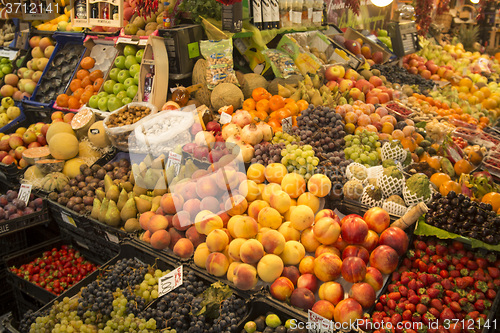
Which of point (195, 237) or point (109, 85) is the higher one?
point (109, 85)

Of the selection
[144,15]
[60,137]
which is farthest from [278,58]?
[60,137]

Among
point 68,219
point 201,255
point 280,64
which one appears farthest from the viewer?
point 280,64

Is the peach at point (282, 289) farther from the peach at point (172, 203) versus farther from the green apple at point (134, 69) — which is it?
the green apple at point (134, 69)

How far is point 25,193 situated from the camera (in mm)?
3252

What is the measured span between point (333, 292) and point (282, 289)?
0.89 feet

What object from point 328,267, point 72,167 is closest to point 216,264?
point 328,267

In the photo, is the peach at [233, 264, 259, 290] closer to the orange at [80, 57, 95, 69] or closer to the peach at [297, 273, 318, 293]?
the peach at [297, 273, 318, 293]

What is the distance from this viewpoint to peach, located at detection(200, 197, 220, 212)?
235cm

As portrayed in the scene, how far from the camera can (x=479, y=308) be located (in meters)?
1.82

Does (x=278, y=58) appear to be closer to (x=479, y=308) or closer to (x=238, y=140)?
(x=238, y=140)

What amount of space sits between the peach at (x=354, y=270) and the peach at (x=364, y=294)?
39mm

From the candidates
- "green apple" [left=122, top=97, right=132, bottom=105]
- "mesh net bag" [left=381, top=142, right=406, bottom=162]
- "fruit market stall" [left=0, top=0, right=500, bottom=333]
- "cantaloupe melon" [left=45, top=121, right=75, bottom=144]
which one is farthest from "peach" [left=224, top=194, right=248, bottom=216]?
"cantaloupe melon" [left=45, top=121, right=75, bottom=144]

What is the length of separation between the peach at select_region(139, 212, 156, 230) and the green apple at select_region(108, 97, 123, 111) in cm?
183

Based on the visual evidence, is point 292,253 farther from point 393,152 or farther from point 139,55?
point 139,55
